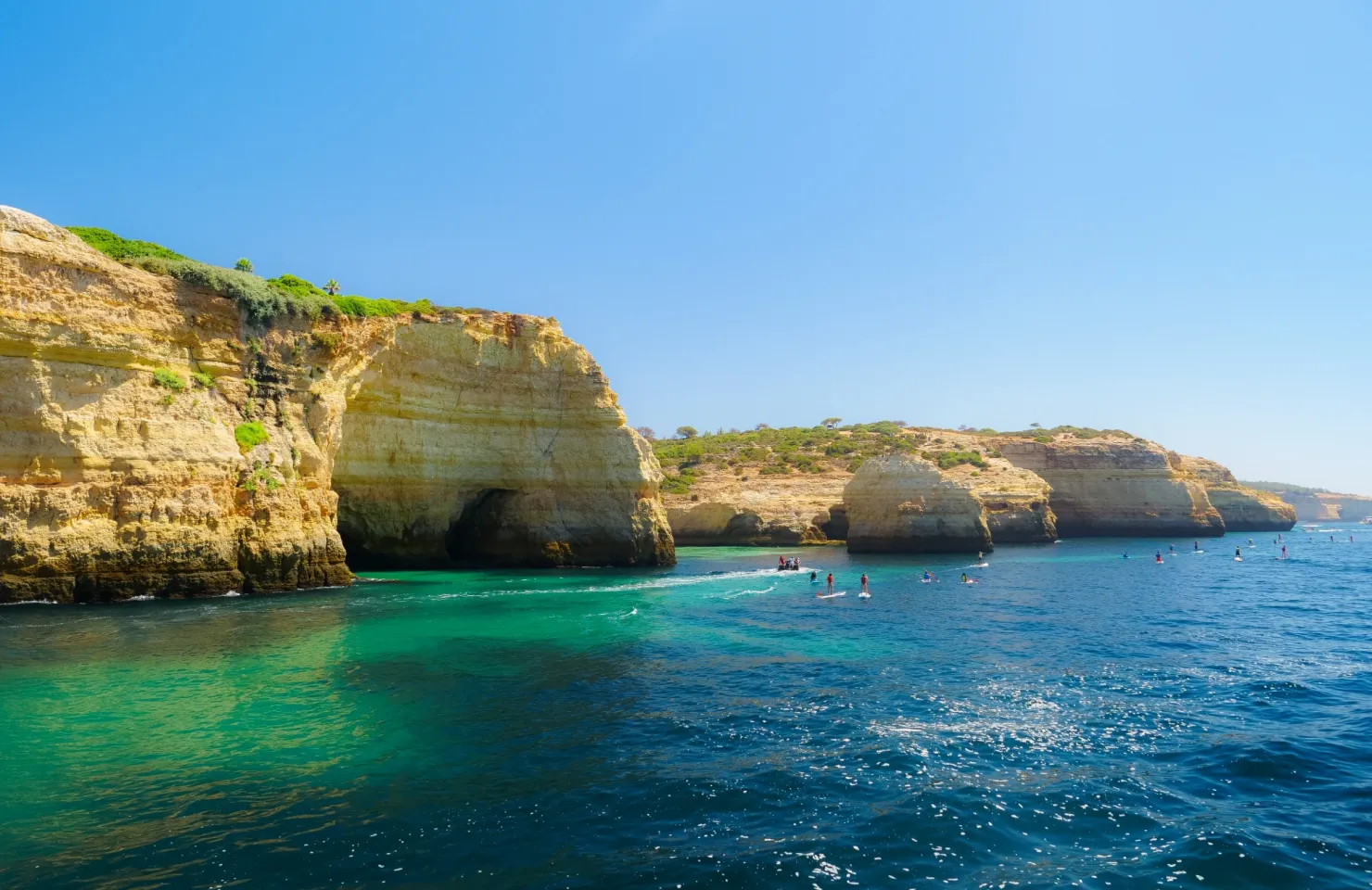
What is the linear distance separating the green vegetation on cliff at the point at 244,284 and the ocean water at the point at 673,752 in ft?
41.5

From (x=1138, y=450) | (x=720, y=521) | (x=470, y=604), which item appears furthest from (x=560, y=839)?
(x=1138, y=450)

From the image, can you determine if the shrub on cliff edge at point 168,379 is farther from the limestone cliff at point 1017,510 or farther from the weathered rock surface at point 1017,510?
the weathered rock surface at point 1017,510

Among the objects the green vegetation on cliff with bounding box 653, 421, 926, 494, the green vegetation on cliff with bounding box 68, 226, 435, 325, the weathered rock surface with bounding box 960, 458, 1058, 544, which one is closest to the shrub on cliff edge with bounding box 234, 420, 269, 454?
the green vegetation on cliff with bounding box 68, 226, 435, 325

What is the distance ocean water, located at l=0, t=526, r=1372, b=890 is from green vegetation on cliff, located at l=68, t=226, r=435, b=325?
41.5 feet

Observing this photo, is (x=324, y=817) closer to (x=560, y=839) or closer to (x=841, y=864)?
(x=560, y=839)

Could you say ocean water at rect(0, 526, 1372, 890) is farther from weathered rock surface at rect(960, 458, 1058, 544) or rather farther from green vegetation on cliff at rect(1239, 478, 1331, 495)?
green vegetation on cliff at rect(1239, 478, 1331, 495)

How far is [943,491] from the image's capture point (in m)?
52.3

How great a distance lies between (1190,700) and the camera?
14.0 meters

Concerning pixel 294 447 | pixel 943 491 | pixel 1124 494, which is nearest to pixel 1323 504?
pixel 1124 494

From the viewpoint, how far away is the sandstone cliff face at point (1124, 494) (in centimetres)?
7362

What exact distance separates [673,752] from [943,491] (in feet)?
148

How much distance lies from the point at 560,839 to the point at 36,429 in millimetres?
25361

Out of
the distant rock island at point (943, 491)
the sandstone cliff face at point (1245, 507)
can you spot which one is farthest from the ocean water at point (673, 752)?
the sandstone cliff face at point (1245, 507)

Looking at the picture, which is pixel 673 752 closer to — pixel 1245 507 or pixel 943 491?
pixel 943 491
